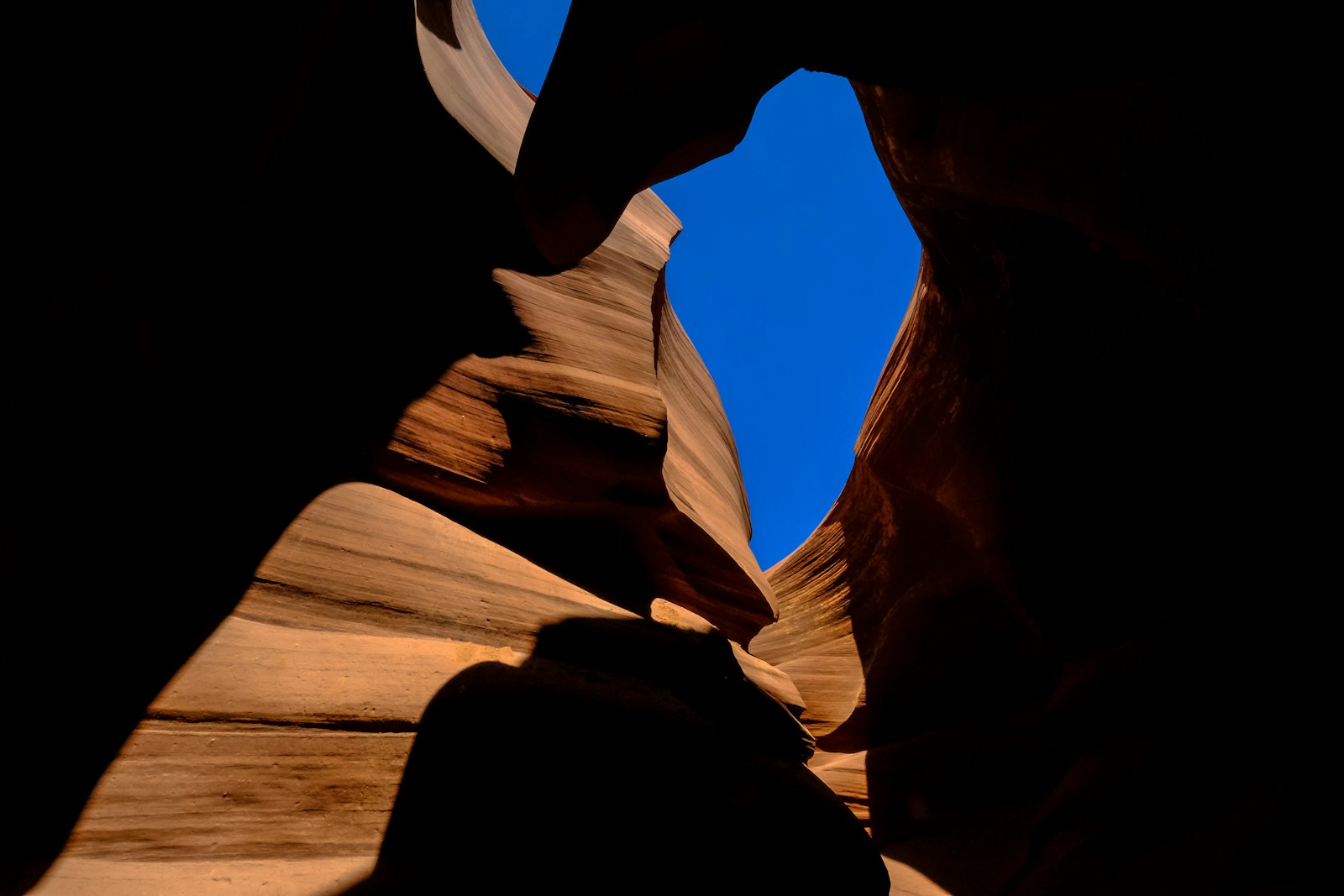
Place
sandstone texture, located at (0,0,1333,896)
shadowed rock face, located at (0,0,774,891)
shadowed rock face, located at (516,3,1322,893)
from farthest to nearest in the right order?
1. shadowed rock face, located at (516,3,1322,893)
2. shadowed rock face, located at (0,0,774,891)
3. sandstone texture, located at (0,0,1333,896)

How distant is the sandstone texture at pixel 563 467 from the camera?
2662 millimetres

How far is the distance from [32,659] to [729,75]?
4.14m

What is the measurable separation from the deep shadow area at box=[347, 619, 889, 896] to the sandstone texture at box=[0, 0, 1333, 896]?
0.8 inches

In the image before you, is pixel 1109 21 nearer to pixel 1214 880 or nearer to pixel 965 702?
pixel 1214 880

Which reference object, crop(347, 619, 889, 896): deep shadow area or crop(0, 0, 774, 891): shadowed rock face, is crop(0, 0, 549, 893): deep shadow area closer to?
crop(0, 0, 774, 891): shadowed rock face

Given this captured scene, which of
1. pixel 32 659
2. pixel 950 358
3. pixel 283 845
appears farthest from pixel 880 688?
pixel 32 659

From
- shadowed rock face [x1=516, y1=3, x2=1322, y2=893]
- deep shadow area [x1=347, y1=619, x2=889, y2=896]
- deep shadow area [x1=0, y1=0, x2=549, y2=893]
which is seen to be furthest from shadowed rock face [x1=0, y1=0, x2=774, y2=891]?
shadowed rock face [x1=516, y1=3, x2=1322, y2=893]

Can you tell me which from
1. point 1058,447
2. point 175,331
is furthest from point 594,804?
point 1058,447

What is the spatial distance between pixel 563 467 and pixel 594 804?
240 centimetres

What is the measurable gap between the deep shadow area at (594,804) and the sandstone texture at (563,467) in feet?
0.07

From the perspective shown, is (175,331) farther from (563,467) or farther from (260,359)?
(563,467)

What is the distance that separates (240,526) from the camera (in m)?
3.54

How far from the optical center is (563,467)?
478 cm

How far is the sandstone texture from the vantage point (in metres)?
2.66
